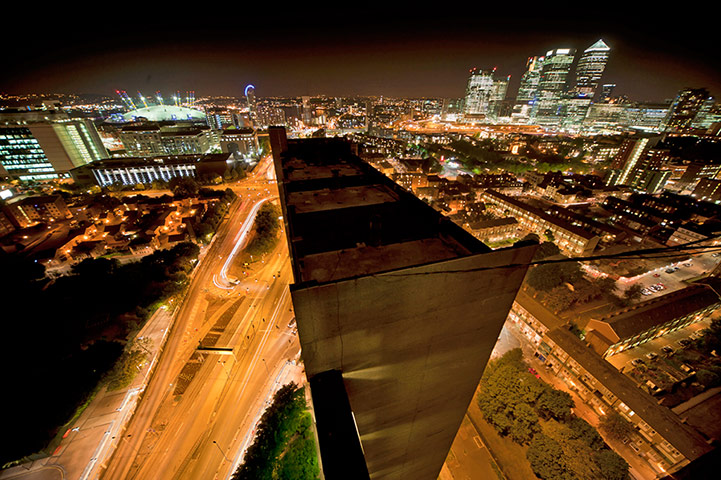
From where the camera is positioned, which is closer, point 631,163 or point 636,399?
point 636,399

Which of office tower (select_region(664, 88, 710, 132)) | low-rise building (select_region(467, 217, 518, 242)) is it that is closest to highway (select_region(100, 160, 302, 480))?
low-rise building (select_region(467, 217, 518, 242))

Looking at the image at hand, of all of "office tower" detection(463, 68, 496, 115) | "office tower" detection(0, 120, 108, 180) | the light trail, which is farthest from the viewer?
"office tower" detection(463, 68, 496, 115)

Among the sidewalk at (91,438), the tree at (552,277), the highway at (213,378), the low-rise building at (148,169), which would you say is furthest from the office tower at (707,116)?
the sidewalk at (91,438)

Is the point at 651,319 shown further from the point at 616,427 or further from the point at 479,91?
the point at 479,91

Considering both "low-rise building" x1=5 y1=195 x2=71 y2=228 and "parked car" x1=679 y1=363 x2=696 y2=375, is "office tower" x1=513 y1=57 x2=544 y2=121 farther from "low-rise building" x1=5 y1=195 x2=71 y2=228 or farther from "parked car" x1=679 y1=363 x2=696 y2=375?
"low-rise building" x1=5 y1=195 x2=71 y2=228

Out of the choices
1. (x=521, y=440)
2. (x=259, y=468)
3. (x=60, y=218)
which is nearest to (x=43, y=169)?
(x=60, y=218)

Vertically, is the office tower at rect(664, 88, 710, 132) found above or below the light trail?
above

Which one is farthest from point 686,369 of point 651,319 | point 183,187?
point 183,187

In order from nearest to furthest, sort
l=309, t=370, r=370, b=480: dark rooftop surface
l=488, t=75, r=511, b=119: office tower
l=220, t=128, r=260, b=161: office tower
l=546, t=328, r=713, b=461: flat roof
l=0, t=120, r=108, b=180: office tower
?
l=309, t=370, r=370, b=480: dark rooftop surface
l=546, t=328, r=713, b=461: flat roof
l=0, t=120, r=108, b=180: office tower
l=220, t=128, r=260, b=161: office tower
l=488, t=75, r=511, b=119: office tower
